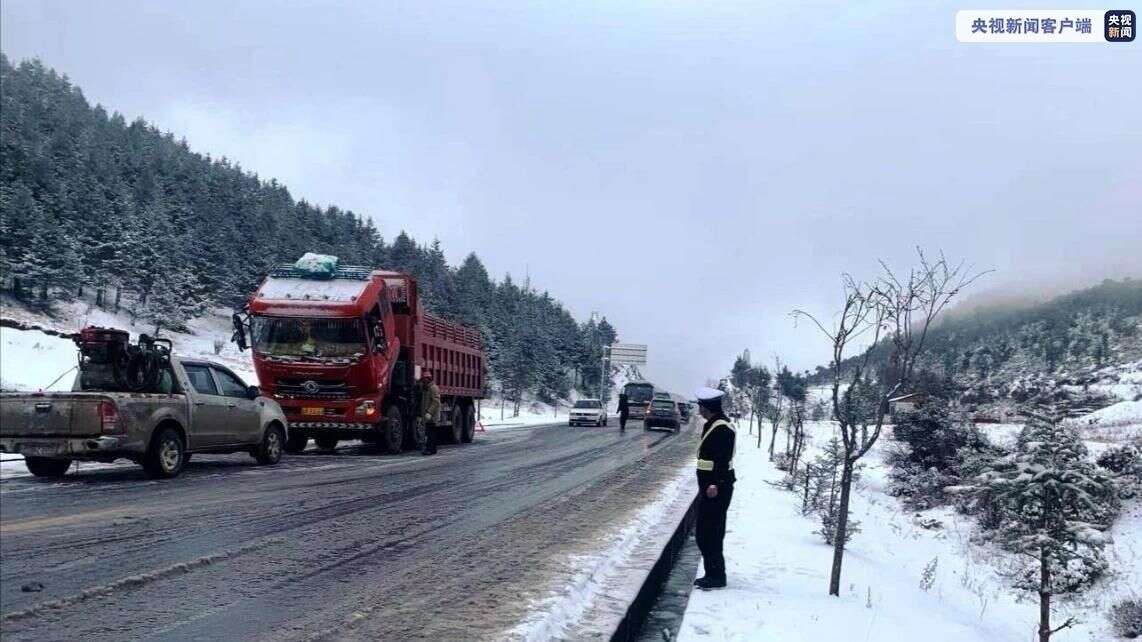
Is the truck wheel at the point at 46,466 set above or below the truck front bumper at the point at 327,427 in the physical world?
below

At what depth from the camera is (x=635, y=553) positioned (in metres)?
7.65

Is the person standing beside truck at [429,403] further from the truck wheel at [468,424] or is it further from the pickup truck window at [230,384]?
the pickup truck window at [230,384]

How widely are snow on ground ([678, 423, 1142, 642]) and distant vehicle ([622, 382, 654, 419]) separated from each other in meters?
27.4

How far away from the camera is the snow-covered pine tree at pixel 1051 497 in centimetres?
604

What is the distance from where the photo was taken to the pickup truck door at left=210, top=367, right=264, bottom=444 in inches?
460

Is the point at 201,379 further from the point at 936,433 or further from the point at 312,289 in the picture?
the point at 936,433

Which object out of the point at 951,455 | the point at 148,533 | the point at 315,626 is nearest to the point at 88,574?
the point at 148,533

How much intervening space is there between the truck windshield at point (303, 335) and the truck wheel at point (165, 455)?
15.6 feet

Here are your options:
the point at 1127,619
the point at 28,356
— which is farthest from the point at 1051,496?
the point at 28,356

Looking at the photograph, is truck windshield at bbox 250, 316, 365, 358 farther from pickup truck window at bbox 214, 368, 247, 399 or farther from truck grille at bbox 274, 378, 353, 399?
pickup truck window at bbox 214, 368, 247, 399

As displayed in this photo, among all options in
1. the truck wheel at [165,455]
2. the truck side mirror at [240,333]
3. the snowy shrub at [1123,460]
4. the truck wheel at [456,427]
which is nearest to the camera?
the truck wheel at [165,455]

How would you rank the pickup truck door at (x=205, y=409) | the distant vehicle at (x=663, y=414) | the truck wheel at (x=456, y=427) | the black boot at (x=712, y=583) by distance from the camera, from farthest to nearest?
the distant vehicle at (x=663, y=414), the truck wheel at (x=456, y=427), the pickup truck door at (x=205, y=409), the black boot at (x=712, y=583)

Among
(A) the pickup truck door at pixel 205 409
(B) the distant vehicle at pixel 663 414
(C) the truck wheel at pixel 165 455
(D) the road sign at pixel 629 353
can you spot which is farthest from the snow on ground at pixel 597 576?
(D) the road sign at pixel 629 353

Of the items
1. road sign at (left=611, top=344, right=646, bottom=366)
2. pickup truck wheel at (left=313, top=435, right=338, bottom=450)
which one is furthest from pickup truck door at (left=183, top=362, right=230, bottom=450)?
road sign at (left=611, top=344, right=646, bottom=366)
